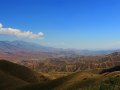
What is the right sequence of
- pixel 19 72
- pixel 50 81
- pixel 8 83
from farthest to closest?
pixel 19 72 → pixel 8 83 → pixel 50 81

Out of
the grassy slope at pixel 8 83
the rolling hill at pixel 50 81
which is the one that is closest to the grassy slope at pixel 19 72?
the rolling hill at pixel 50 81

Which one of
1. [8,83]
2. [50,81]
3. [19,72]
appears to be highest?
[19,72]

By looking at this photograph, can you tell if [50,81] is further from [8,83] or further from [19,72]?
[19,72]

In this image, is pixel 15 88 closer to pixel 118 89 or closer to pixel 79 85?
pixel 79 85

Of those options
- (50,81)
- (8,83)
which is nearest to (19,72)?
(8,83)

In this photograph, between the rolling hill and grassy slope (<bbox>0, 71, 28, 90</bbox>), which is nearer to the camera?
the rolling hill

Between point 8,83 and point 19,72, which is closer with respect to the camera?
point 8,83

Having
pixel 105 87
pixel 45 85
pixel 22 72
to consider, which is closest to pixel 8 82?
pixel 45 85

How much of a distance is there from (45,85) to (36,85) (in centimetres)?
256

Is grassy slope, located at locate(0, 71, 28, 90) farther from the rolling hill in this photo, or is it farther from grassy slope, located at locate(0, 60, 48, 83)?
grassy slope, located at locate(0, 60, 48, 83)

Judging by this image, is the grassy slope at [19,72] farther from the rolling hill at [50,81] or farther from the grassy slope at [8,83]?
the grassy slope at [8,83]

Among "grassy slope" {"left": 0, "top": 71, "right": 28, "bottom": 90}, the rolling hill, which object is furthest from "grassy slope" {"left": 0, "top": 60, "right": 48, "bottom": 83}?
"grassy slope" {"left": 0, "top": 71, "right": 28, "bottom": 90}

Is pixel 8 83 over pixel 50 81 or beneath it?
beneath

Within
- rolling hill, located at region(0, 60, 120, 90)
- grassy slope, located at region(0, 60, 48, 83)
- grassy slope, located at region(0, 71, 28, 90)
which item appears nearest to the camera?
rolling hill, located at region(0, 60, 120, 90)
